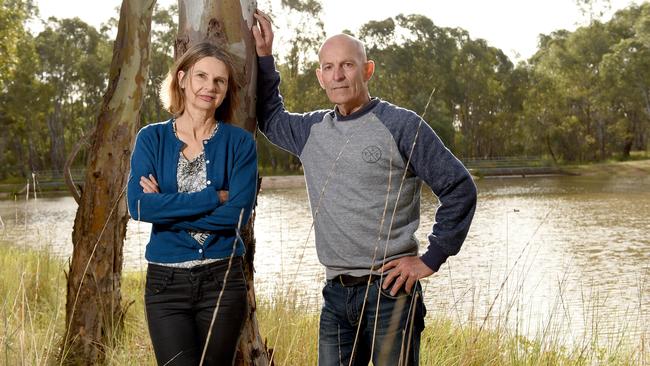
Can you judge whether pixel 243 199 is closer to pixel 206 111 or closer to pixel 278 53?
pixel 206 111

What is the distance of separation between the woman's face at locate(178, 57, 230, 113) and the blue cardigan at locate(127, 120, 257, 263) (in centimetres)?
9

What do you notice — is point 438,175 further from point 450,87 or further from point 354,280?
point 450,87

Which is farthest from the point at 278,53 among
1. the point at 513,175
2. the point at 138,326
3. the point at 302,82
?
the point at 138,326

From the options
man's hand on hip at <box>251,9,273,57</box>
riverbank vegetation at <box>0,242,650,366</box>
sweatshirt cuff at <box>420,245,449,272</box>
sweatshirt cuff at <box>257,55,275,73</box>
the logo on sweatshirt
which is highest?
man's hand on hip at <box>251,9,273,57</box>

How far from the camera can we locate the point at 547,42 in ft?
180

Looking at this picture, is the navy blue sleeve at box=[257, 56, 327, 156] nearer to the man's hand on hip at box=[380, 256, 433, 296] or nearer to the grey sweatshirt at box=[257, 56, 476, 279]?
the grey sweatshirt at box=[257, 56, 476, 279]

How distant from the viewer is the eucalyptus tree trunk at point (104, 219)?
4234 millimetres

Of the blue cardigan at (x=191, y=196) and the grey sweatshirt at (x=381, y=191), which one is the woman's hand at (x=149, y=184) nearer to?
the blue cardigan at (x=191, y=196)

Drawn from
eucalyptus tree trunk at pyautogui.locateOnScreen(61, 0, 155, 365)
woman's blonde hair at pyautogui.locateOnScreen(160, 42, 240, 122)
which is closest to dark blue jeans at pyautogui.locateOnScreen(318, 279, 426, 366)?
woman's blonde hair at pyautogui.locateOnScreen(160, 42, 240, 122)

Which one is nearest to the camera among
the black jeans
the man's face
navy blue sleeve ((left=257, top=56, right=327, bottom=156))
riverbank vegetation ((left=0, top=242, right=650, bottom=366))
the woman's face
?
the black jeans

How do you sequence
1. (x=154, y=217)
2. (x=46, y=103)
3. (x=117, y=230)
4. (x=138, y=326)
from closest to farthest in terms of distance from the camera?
(x=154, y=217) → (x=117, y=230) → (x=138, y=326) → (x=46, y=103)

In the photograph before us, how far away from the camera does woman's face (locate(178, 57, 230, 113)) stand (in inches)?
96.3

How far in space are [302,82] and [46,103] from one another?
13081 mm

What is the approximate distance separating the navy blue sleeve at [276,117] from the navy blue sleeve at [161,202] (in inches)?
19.6
